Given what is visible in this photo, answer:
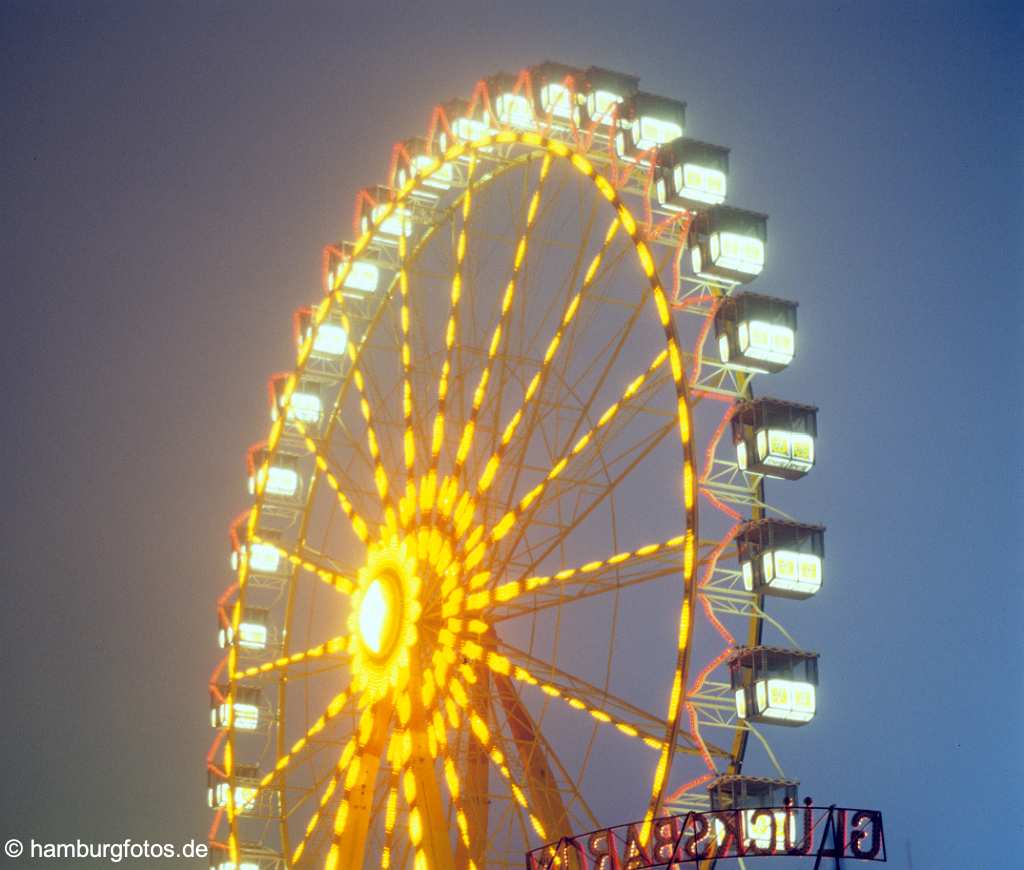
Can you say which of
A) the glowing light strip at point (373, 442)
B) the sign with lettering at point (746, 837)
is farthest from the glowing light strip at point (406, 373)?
the sign with lettering at point (746, 837)

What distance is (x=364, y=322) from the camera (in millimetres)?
30375

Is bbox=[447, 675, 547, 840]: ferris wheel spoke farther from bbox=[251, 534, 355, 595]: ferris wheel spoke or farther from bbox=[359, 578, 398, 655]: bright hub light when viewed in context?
bbox=[251, 534, 355, 595]: ferris wheel spoke

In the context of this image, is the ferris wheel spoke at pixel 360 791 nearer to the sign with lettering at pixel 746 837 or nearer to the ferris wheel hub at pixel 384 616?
the ferris wheel hub at pixel 384 616

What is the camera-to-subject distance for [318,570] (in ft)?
85.7

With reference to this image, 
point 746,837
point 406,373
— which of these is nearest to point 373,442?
point 406,373

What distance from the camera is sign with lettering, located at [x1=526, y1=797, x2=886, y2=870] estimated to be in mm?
18125

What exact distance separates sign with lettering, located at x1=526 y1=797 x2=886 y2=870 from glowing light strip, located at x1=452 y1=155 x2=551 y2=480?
6.17m

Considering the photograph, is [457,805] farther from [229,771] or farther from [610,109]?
[610,109]

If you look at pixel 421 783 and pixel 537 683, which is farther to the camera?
pixel 421 783

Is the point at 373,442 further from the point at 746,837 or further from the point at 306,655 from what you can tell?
the point at 746,837

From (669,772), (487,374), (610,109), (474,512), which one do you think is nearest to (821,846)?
(669,772)

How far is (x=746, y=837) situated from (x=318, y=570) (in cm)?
973

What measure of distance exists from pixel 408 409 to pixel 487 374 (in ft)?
6.34

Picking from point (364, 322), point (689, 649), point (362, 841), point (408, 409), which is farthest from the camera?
point (364, 322)
